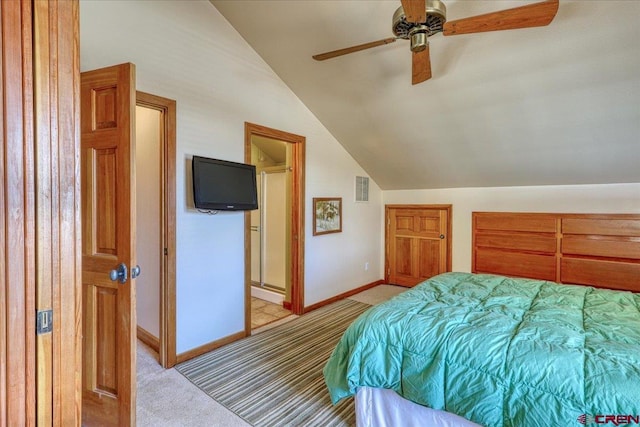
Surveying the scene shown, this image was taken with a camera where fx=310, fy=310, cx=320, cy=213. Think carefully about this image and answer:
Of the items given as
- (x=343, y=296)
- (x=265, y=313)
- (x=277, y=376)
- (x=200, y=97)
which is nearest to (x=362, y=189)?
(x=343, y=296)

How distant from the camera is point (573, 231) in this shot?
3.77m

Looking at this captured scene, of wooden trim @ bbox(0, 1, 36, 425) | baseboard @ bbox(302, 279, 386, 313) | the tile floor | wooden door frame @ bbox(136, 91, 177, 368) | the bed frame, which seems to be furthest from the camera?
baseboard @ bbox(302, 279, 386, 313)

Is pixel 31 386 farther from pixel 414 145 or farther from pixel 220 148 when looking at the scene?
pixel 414 145

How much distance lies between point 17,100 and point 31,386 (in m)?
0.84

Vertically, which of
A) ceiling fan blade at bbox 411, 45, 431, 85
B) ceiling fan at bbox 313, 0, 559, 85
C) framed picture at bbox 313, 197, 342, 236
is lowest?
framed picture at bbox 313, 197, 342, 236

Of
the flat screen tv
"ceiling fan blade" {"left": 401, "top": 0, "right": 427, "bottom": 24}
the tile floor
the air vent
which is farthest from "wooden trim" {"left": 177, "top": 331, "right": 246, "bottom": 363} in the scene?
"ceiling fan blade" {"left": 401, "top": 0, "right": 427, "bottom": 24}

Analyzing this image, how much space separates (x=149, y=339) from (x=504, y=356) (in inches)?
120

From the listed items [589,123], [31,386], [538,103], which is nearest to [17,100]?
[31,386]

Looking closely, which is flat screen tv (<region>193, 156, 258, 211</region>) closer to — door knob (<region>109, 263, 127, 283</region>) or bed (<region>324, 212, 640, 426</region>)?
door knob (<region>109, 263, 127, 283</region>)

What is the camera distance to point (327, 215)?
4230mm

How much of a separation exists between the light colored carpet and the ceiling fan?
2.54 meters

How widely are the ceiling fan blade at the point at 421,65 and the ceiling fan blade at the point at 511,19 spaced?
0.20 m

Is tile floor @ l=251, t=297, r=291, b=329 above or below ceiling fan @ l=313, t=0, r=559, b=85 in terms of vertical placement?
below

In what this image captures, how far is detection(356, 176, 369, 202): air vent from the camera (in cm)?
482
